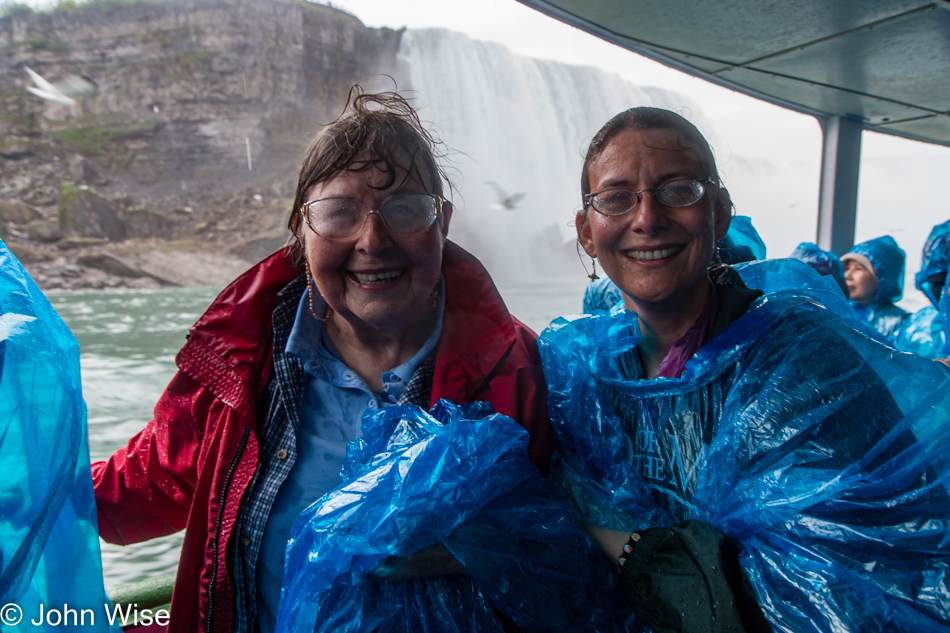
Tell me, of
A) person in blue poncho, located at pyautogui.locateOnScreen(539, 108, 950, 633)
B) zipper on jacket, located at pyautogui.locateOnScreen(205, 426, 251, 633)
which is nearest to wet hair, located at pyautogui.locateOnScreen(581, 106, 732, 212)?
person in blue poncho, located at pyautogui.locateOnScreen(539, 108, 950, 633)

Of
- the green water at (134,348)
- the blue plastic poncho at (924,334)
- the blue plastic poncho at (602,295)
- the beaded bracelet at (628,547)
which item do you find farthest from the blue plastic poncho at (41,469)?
the blue plastic poncho at (924,334)

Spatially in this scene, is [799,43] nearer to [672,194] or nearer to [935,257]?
[935,257]

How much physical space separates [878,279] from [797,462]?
352 centimetres

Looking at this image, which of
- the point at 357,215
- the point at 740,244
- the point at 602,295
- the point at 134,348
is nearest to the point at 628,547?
the point at 357,215

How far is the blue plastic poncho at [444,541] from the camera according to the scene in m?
0.80

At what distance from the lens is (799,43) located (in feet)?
8.31

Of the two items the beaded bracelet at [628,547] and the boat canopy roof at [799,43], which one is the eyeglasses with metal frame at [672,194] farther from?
the boat canopy roof at [799,43]

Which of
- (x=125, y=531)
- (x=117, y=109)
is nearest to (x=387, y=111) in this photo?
(x=125, y=531)

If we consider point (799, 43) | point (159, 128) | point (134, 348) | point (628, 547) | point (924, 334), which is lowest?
point (134, 348)

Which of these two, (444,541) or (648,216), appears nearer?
(444,541)

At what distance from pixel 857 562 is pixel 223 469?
39.8 inches

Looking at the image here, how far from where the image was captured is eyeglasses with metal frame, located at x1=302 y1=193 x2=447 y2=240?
A: 1.03m

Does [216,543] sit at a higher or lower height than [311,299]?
lower

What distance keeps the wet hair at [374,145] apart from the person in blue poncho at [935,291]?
213cm
